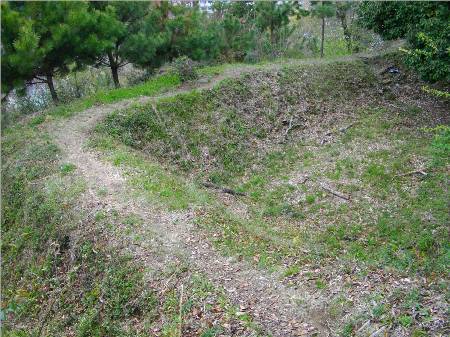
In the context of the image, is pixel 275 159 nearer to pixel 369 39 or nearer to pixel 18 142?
pixel 18 142

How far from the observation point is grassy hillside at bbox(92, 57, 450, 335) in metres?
6.53

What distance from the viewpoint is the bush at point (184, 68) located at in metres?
13.7

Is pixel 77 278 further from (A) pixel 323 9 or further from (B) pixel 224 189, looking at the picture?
(A) pixel 323 9

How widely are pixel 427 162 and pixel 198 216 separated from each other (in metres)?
5.73

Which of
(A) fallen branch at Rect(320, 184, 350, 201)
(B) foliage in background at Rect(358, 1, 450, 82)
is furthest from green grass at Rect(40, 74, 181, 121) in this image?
(B) foliage in background at Rect(358, 1, 450, 82)

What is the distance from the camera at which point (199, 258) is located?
7.02 metres

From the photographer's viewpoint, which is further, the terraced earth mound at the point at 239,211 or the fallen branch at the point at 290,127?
the fallen branch at the point at 290,127

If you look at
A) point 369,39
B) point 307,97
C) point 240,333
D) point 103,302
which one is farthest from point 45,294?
point 369,39

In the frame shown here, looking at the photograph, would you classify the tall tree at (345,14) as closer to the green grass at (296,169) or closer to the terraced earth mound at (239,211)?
the green grass at (296,169)

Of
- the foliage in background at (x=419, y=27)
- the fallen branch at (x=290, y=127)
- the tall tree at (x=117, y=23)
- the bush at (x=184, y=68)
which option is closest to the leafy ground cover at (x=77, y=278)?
the tall tree at (x=117, y=23)

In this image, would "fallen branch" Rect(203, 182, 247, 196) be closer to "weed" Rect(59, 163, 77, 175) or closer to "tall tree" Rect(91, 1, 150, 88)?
"weed" Rect(59, 163, 77, 175)

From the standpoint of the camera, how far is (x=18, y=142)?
36.6ft

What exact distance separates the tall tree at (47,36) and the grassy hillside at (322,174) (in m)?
2.06

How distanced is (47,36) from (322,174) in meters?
7.67
